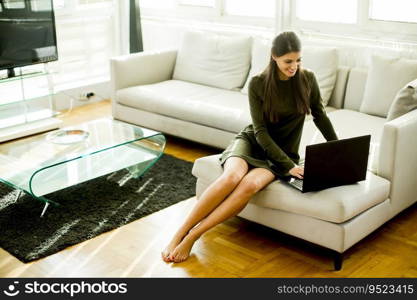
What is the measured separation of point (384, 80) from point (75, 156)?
200 centimetres

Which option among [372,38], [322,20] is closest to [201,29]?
[322,20]

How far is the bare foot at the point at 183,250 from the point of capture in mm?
3008

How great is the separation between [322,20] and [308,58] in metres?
0.57

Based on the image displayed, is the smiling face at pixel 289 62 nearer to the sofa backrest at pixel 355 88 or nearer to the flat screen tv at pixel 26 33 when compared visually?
the sofa backrest at pixel 355 88

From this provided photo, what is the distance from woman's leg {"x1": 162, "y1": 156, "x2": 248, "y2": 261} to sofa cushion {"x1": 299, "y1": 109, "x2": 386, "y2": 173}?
56 centimetres

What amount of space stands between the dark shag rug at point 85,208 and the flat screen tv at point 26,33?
4.56ft

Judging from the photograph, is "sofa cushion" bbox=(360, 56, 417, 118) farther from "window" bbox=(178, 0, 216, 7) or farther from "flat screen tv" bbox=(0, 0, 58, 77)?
"flat screen tv" bbox=(0, 0, 58, 77)

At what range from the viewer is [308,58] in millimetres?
4438

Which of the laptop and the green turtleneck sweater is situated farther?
the green turtleneck sweater

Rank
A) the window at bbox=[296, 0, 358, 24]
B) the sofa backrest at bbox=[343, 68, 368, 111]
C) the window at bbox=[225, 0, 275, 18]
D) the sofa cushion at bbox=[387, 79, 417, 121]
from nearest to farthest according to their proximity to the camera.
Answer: the sofa cushion at bbox=[387, 79, 417, 121] < the sofa backrest at bbox=[343, 68, 368, 111] < the window at bbox=[296, 0, 358, 24] < the window at bbox=[225, 0, 275, 18]

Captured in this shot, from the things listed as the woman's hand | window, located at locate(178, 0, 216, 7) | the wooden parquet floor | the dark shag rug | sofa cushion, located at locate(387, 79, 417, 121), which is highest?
window, located at locate(178, 0, 216, 7)

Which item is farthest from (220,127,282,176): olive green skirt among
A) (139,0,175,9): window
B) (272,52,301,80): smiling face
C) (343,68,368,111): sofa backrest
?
(139,0,175,9): window

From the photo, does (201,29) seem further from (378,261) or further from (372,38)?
(378,261)

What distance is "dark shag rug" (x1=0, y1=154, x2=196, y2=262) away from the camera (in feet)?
10.7
